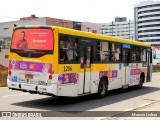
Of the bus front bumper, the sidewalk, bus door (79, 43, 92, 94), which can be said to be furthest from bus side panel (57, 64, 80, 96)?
the sidewalk

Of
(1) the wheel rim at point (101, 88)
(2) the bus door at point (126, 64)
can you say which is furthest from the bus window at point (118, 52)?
(1) the wheel rim at point (101, 88)

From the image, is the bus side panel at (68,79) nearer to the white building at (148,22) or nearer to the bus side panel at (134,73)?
the bus side panel at (134,73)

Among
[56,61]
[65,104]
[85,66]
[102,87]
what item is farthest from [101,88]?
[56,61]

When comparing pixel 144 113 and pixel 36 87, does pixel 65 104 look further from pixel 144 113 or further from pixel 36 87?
pixel 144 113

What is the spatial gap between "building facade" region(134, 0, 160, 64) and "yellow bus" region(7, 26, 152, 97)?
17027cm

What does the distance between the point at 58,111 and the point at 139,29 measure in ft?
613

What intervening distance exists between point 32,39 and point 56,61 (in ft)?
4.52

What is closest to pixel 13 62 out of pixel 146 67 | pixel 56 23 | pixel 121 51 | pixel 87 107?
pixel 87 107

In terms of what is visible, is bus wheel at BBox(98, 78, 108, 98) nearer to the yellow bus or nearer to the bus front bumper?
the yellow bus

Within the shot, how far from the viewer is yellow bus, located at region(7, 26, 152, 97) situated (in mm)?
12211

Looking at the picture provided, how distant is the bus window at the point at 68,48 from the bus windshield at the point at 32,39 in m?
0.50

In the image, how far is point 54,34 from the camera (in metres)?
12.3

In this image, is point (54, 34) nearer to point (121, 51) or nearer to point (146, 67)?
point (121, 51)

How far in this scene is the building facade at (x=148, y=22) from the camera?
18400 cm
